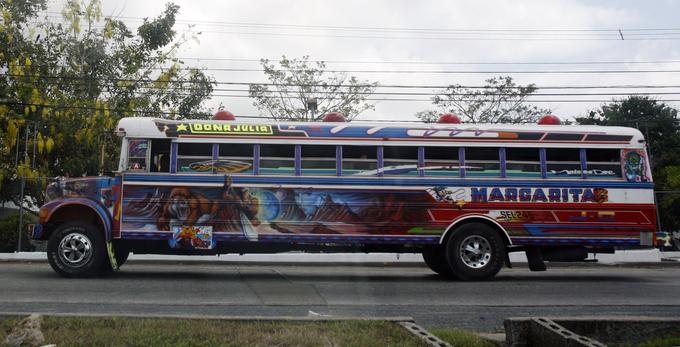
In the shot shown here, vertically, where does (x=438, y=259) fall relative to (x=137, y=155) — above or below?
below

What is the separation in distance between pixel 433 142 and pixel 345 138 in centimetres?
155

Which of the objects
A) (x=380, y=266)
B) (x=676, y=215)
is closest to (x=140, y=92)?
(x=380, y=266)

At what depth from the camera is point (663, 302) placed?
8.01 m

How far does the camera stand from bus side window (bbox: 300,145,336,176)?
10.2m

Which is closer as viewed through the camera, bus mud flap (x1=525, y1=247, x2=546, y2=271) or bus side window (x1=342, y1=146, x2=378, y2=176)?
bus side window (x1=342, y1=146, x2=378, y2=176)

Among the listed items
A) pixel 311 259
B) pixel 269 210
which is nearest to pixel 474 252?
pixel 269 210

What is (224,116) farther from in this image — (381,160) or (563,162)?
(563,162)

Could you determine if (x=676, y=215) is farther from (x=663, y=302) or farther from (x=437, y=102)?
(x=663, y=302)

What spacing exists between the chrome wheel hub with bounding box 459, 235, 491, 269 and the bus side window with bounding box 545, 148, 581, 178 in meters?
1.72

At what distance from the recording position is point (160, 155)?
10227 millimetres

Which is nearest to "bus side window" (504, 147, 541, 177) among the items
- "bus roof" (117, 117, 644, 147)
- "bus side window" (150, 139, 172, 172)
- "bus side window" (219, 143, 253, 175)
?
"bus roof" (117, 117, 644, 147)

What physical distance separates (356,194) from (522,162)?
9.88 ft

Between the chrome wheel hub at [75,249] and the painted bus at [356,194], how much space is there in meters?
0.02

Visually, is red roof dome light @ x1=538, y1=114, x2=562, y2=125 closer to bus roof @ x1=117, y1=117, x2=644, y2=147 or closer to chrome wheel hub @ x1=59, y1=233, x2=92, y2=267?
bus roof @ x1=117, y1=117, x2=644, y2=147
